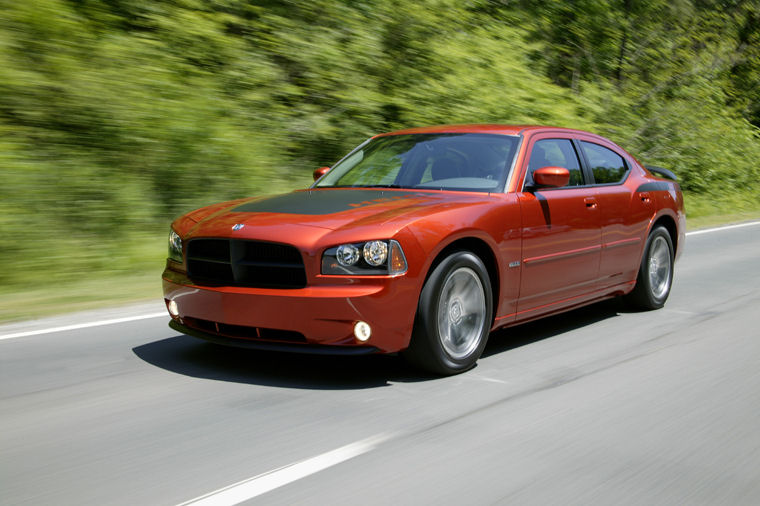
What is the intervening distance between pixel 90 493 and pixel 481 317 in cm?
273

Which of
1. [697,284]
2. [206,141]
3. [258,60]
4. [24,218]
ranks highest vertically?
[258,60]

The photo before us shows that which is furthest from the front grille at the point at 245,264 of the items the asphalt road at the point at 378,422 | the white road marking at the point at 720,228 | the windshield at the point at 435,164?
the white road marking at the point at 720,228

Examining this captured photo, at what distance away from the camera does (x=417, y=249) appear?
4.77m

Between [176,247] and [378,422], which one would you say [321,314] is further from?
[176,247]

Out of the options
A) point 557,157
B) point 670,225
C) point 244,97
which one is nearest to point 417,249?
point 557,157

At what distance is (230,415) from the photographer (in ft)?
13.9

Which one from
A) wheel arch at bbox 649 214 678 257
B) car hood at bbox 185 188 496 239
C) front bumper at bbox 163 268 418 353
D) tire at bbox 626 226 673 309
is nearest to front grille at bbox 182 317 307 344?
front bumper at bbox 163 268 418 353

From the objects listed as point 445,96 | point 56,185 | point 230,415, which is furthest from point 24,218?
point 445,96

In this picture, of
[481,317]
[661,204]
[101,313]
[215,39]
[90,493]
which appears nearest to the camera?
[90,493]

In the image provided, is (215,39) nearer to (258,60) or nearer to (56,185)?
(258,60)

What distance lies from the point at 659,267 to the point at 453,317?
10.7ft

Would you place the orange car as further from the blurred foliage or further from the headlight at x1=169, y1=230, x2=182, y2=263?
the blurred foliage

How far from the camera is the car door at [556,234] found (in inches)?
225

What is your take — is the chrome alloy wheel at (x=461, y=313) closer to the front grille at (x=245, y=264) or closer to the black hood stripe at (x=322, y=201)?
the black hood stripe at (x=322, y=201)
